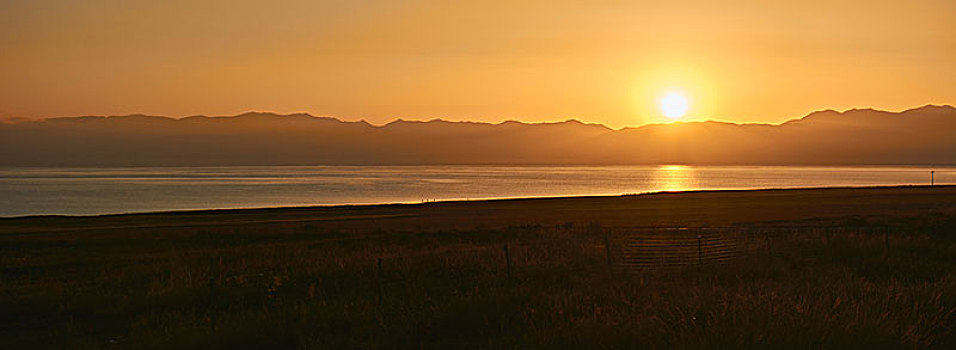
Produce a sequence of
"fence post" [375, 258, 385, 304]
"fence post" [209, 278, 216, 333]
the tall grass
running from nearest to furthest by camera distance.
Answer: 1. the tall grass
2. "fence post" [209, 278, 216, 333]
3. "fence post" [375, 258, 385, 304]

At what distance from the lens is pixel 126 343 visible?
32.5 feet

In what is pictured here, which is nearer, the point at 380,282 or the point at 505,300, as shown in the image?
the point at 505,300

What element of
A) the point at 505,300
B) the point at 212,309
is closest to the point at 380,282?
the point at 212,309

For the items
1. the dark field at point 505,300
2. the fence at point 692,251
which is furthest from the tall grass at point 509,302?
the fence at point 692,251

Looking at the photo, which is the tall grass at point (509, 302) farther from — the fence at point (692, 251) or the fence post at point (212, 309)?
the fence at point (692, 251)

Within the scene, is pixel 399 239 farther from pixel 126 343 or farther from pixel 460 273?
pixel 126 343

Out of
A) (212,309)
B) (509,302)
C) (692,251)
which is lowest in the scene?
(212,309)

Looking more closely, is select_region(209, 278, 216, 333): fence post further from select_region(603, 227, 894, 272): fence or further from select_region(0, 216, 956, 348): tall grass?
select_region(603, 227, 894, 272): fence

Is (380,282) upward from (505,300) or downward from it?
downward

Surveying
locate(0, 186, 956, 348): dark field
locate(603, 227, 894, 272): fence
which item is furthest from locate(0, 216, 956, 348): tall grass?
locate(603, 227, 894, 272): fence

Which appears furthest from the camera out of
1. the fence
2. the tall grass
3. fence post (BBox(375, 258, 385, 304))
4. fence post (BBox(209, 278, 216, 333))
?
the fence

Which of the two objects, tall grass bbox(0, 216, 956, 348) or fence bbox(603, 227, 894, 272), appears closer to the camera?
tall grass bbox(0, 216, 956, 348)

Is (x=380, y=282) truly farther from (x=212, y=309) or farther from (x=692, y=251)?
(x=692, y=251)

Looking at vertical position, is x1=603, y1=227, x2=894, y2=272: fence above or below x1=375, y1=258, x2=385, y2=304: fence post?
below
